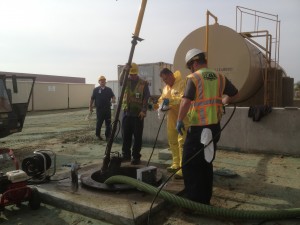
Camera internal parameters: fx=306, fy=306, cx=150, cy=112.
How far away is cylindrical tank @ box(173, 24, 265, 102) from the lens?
730 centimetres

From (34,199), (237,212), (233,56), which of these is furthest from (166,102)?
(233,56)

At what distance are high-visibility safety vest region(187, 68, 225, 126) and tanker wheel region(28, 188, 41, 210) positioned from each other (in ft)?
7.36

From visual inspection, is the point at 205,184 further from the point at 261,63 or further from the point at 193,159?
the point at 261,63

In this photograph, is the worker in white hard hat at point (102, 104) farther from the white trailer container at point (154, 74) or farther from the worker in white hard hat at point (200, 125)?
the worker in white hard hat at point (200, 125)

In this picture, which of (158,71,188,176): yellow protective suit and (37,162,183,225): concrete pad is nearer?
(37,162,183,225): concrete pad

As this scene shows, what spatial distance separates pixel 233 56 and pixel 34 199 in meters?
5.51

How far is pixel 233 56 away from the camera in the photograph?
24.4ft

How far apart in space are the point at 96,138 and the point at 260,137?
4.91 meters

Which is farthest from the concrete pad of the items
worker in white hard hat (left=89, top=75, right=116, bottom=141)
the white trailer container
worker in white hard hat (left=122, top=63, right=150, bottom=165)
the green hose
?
the white trailer container

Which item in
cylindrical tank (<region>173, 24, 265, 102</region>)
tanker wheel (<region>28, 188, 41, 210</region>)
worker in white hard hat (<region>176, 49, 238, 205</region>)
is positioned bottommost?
tanker wheel (<region>28, 188, 41, 210</region>)

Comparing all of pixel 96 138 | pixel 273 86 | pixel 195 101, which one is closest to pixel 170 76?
pixel 195 101

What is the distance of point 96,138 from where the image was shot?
9.61 m

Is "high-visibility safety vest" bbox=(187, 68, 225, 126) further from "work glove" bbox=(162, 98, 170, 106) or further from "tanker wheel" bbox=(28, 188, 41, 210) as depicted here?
"tanker wheel" bbox=(28, 188, 41, 210)

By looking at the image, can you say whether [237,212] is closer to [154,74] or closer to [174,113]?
[174,113]
